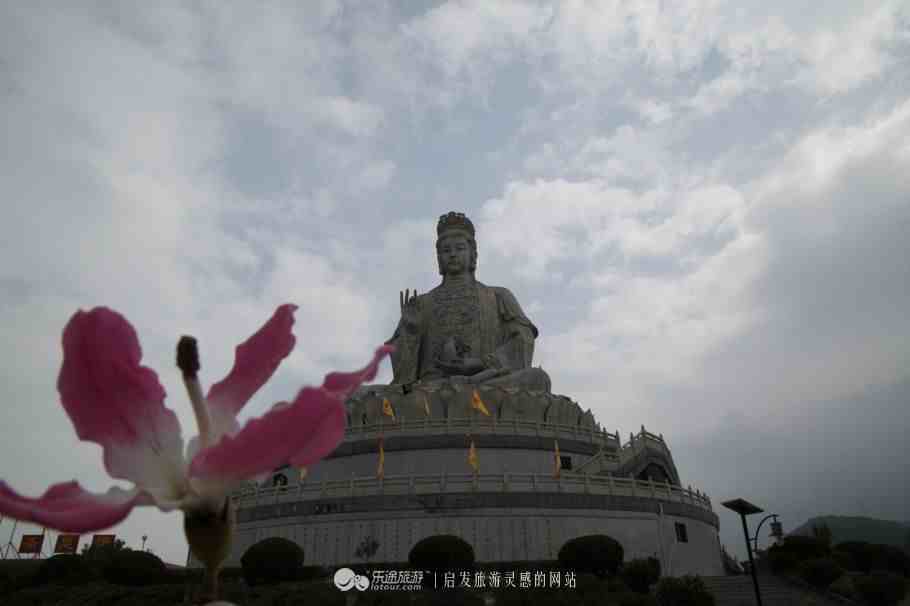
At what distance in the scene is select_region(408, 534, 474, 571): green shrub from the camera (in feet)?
47.3

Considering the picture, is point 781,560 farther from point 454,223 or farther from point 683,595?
point 454,223

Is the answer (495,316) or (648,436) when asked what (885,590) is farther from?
(495,316)

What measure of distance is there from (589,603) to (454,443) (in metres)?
10.2

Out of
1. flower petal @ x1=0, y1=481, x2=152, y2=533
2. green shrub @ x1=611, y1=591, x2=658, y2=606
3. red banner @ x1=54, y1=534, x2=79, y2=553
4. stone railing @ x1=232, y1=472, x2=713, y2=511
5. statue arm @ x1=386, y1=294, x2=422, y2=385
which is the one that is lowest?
flower petal @ x1=0, y1=481, x2=152, y2=533

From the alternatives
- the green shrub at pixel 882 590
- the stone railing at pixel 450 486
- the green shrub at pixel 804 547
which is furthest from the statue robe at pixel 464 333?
the green shrub at pixel 882 590

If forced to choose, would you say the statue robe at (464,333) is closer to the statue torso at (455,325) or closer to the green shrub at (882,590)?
the statue torso at (455,325)

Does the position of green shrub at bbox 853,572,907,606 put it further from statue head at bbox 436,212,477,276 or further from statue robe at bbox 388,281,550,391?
statue head at bbox 436,212,477,276

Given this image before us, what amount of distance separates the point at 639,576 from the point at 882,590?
5328 mm

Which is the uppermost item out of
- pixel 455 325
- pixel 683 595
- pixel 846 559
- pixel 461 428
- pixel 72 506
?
pixel 455 325

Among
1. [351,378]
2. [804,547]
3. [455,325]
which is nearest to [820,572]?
[804,547]

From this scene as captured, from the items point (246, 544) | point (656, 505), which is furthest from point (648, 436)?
point (246, 544)

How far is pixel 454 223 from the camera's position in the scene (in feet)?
104

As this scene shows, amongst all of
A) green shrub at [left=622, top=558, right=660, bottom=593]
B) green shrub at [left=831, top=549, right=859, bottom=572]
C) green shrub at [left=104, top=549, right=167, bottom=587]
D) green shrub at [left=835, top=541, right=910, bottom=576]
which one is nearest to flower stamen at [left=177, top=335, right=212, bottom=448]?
green shrub at [left=622, top=558, right=660, bottom=593]

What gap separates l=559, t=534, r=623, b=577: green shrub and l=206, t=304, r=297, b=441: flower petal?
15.0 m
